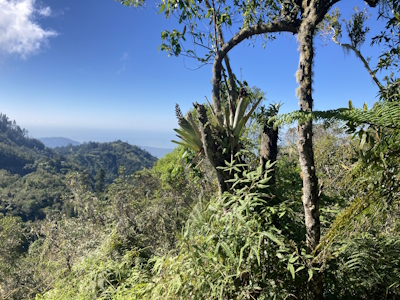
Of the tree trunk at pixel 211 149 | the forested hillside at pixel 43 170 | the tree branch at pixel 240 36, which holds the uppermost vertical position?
the tree branch at pixel 240 36

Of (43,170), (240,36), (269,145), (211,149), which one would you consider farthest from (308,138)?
(43,170)

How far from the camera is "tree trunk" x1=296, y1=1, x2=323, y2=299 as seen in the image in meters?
1.18

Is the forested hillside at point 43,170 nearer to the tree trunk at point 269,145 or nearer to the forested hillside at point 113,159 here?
the forested hillside at point 113,159

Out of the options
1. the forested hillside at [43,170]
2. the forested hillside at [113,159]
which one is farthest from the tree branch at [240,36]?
the forested hillside at [113,159]

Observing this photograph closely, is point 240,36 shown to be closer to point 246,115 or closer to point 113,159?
point 246,115

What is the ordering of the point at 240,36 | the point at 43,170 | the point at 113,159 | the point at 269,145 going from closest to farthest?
the point at 269,145 → the point at 240,36 → the point at 43,170 → the point at 113,159

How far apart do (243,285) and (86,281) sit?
1.37 meters

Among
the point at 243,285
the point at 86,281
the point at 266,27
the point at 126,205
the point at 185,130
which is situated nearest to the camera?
the point at 243,285

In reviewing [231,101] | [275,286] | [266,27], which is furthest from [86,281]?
[266,27]

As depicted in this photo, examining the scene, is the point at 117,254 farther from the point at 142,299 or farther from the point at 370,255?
the point at 370,255

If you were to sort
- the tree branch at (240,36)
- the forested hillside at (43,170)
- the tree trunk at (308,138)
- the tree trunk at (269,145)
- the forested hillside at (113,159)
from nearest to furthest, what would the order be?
the tree trunk at (308,138)
the tree branch at (240,36)
the tree trunk at (269,145)
the forested hillside at (43,170)
the forested hillside at (113,159)

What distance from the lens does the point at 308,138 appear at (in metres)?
1.18

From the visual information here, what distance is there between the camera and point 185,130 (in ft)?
5.48

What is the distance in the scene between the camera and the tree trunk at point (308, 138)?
1.18 meters
